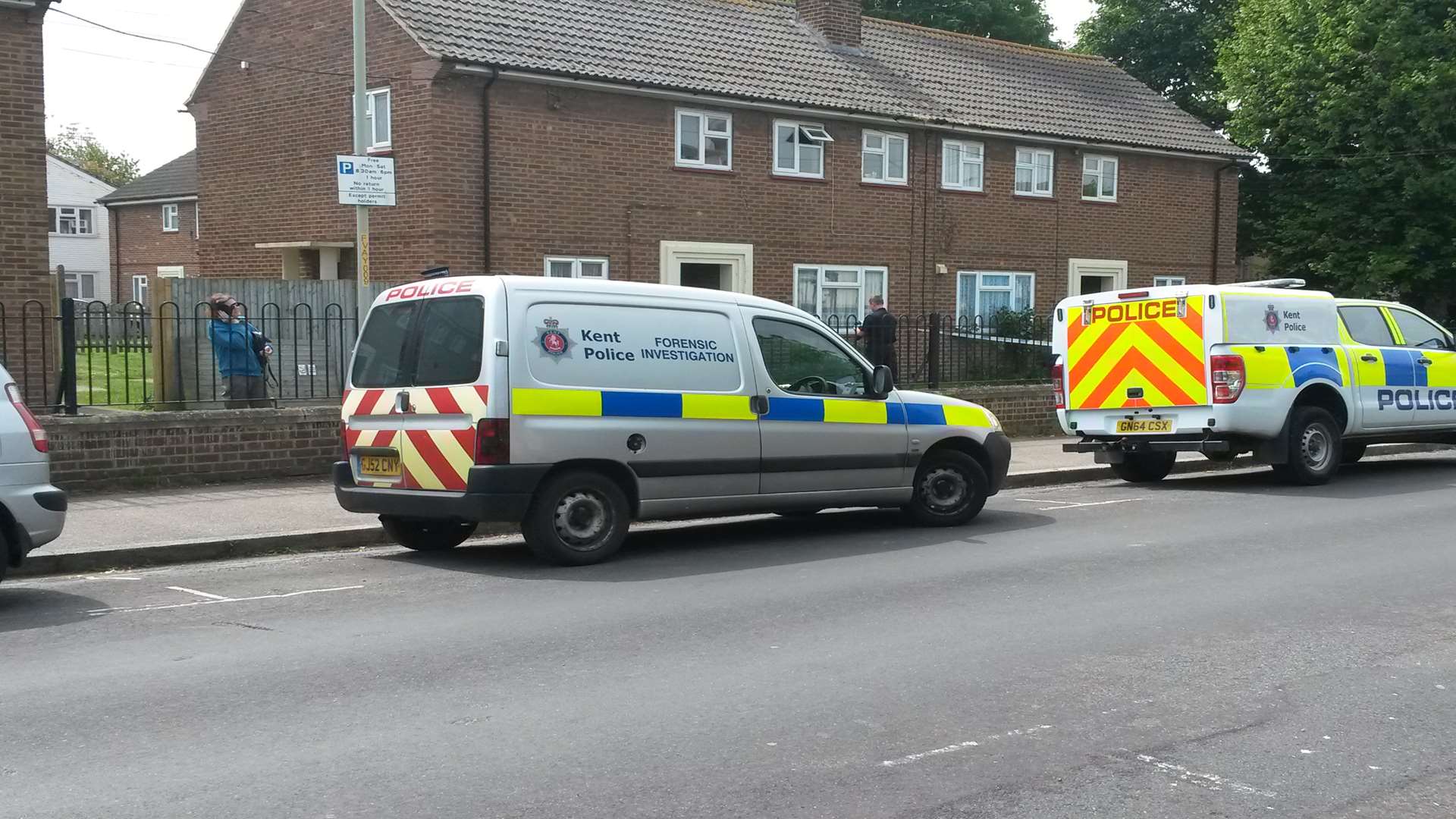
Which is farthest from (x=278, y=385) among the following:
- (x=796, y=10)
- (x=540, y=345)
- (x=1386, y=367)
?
(x=796, y=10)

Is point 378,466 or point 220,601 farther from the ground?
point 378,466

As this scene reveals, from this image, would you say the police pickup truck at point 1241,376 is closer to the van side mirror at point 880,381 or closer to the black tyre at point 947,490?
the black tyre at point 947,490

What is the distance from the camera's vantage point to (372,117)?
21.9 m

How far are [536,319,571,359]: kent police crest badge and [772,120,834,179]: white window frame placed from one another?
15.6 metres

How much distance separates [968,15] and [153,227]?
1071 inches

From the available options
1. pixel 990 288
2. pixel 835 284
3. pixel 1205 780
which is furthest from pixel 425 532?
pixel 990 288

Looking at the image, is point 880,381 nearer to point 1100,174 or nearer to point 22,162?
point 22,162

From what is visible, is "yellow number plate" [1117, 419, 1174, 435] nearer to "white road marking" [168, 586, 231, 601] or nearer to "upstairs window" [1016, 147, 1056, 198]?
"white road marking" [168, 586, 231, 601]

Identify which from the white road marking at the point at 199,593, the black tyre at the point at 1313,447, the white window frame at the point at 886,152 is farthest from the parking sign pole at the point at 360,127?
the white window frame at the point at 886,152

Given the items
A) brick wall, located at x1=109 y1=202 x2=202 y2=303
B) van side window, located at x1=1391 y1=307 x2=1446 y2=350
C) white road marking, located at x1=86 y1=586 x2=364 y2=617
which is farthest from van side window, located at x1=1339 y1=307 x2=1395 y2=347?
brick wall, located at x1=109 y1=202 x2=202 y2=303

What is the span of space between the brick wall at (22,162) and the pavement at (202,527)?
3.88 metres

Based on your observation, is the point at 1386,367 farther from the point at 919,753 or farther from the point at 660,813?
the point at 660,813

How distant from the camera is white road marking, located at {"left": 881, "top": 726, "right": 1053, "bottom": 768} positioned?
5.03 m

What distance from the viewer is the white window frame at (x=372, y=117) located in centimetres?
2133
